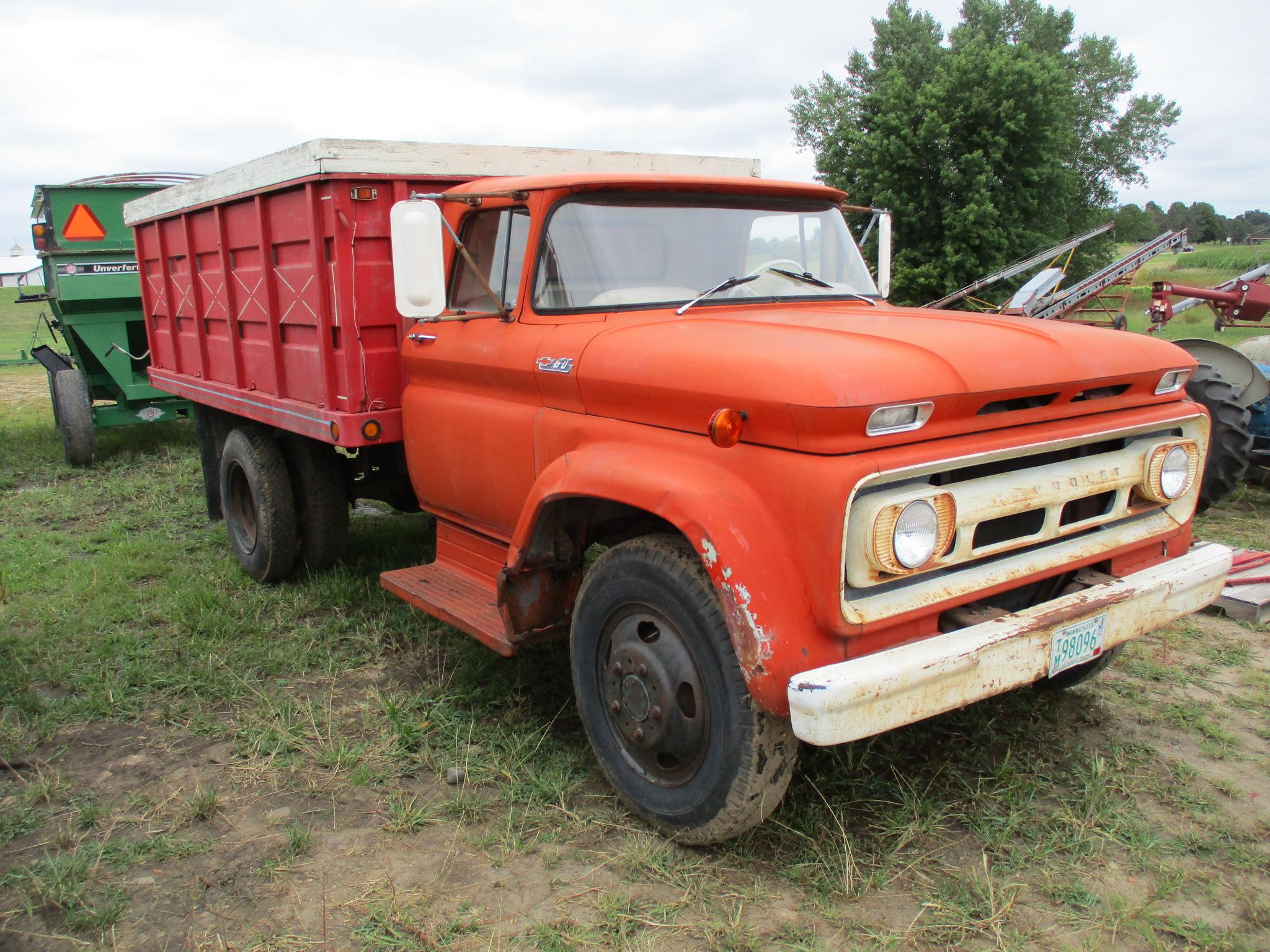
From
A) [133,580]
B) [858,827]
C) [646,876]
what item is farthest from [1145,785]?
[133,580]

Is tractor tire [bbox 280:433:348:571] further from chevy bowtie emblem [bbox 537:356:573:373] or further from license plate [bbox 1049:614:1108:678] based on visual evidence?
license plate [bbox 1049:614:1108:678]

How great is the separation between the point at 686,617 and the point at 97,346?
8679 mm

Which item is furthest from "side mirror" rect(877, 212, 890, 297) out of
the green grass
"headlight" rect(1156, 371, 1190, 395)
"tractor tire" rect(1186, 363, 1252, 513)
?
the green grass

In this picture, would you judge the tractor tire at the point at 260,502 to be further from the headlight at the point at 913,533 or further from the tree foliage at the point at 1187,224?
the tree foliage at the point at 1187,224

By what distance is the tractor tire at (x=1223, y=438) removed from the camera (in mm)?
6379

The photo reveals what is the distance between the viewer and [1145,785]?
3.33 meters

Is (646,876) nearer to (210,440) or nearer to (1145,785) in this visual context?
(1145,785)

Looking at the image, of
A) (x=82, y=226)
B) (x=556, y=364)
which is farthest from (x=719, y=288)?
(x=82, y=226)

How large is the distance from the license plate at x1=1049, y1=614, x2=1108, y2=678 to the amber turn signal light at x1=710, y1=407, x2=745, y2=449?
1090 millimetres

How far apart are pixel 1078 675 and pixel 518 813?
7.42 ft

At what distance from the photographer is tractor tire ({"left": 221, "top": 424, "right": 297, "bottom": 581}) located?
540cm

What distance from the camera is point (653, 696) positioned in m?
2.96

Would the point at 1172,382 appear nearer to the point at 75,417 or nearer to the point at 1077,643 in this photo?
the point at 1077,643

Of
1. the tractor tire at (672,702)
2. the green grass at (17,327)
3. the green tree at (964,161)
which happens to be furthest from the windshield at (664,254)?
the green tree at (964,161)
